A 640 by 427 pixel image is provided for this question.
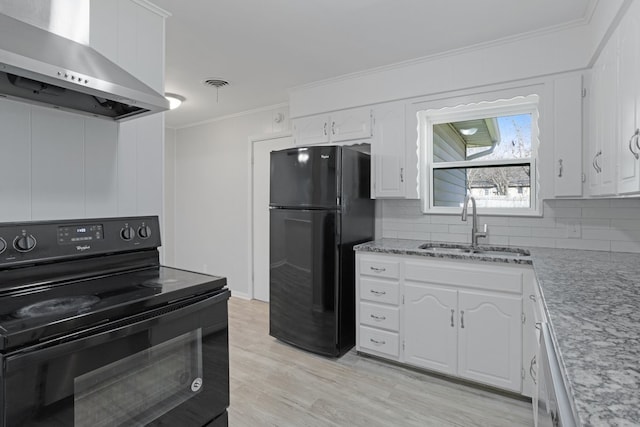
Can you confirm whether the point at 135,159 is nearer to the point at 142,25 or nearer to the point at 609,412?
the point at 142,25

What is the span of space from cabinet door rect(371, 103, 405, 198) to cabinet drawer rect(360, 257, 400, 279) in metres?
0.65

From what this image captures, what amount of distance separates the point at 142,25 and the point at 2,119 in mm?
896

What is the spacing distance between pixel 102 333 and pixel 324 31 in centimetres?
224

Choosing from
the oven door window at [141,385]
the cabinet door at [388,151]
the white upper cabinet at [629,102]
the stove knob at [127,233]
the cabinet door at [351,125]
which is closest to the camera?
the oven door window at [141,385]

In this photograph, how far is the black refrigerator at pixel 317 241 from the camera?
2779mm

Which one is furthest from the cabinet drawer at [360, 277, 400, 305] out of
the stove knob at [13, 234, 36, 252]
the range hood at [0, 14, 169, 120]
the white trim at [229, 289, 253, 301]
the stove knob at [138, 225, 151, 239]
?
the white trim at [229, 289, 253, 301]

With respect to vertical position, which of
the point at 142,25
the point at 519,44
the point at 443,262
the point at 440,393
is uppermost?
the point at 519,44

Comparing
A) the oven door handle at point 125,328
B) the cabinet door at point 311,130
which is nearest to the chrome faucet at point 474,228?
the cabinet door at point 311,130

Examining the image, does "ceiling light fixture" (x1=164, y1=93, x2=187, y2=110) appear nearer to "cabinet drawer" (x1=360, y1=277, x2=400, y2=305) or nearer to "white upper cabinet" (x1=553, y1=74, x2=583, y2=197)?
"cabinet drawer" (x1=360, y1=277, x2=400, y2=305)

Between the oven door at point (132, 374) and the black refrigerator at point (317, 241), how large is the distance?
1.47 metres

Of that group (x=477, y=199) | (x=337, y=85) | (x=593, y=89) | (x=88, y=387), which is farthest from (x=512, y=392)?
(x=337, y=85)

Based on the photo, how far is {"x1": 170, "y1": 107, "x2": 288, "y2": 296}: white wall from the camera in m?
4.55

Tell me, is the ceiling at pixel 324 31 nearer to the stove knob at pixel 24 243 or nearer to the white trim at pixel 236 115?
the white trim at pixel 236 115

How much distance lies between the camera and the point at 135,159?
1.86 metres
